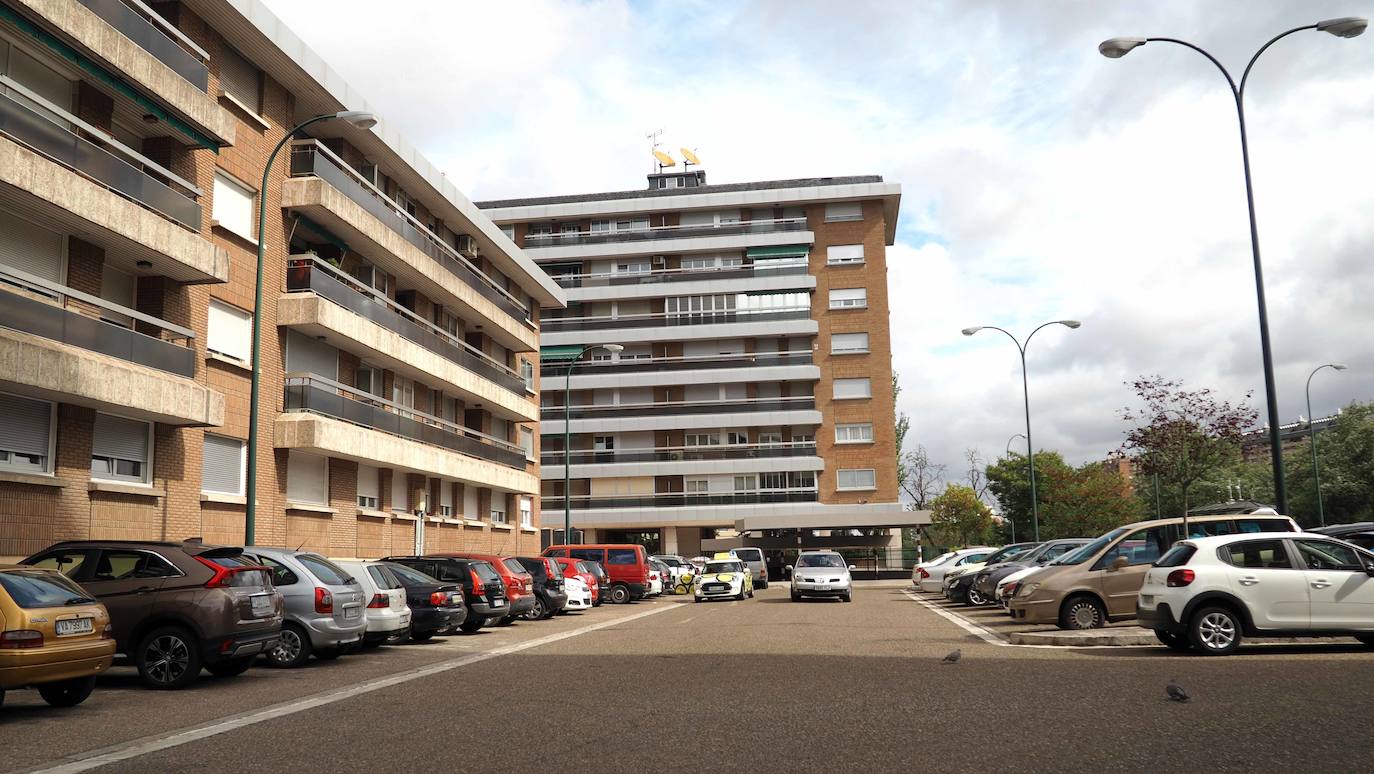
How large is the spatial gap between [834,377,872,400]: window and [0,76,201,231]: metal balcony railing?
49863 millimetres

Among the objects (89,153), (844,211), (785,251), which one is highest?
(844,211)

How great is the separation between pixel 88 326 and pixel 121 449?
2.97m

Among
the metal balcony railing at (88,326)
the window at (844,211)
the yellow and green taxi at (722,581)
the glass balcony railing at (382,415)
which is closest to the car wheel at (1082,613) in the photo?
the metal balcony railing at (88,326)

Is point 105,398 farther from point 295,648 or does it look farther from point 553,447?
point 553,447

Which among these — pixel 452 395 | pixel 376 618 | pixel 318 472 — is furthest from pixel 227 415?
pixel 452 395

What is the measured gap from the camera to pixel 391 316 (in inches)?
1307

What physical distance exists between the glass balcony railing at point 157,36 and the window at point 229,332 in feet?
15.9

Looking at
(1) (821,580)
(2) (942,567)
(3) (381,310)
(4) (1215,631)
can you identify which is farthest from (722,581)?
(4) (1215,631)

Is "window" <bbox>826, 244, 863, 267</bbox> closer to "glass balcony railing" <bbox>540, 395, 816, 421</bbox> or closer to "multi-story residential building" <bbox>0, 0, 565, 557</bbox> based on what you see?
"glass balcony railing" <bbox>540, 395, 816, 421</bbox>

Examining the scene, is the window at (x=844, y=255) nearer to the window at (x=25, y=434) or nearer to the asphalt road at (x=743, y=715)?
the window at (x=25, y=434)

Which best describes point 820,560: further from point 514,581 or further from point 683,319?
point 683,319

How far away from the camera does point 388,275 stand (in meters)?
35.4

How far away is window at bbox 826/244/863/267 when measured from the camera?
71000 mm

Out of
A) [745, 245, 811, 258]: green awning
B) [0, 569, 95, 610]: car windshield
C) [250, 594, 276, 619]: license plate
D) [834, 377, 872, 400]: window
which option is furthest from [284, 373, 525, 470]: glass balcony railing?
[745, 245, 811, 258]: green awning
